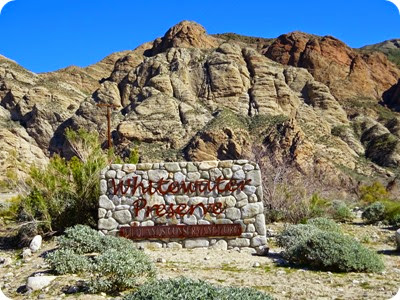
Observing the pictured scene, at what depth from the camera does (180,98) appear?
70625 millimetres

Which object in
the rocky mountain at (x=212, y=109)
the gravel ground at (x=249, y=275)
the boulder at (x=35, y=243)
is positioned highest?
the rocky mountain at (x=212, y=109)

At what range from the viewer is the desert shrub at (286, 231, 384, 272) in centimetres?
975

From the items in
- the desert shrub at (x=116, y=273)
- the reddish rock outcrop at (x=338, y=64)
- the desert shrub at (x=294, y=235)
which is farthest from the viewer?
the reddish rock outcrop at (x=338, y=64)

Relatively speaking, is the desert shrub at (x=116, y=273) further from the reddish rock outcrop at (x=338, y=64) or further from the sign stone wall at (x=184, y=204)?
the reddish rock outcrop at (x=338, y=64)

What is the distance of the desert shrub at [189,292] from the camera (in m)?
5.84

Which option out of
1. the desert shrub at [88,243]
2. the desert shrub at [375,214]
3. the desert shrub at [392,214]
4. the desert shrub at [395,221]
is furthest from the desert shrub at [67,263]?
the desert shrub at [375,214]

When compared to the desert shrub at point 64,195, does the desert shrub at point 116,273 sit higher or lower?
lower

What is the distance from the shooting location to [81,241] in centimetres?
1089

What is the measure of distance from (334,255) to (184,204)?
4.21 metres

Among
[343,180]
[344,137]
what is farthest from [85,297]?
[344,137]

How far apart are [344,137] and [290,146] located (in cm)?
1752

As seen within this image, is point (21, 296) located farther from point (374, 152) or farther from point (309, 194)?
point (374, 152)

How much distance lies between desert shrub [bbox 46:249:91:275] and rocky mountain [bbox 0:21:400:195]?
126ft

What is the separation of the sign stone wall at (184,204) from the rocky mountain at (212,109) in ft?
114
